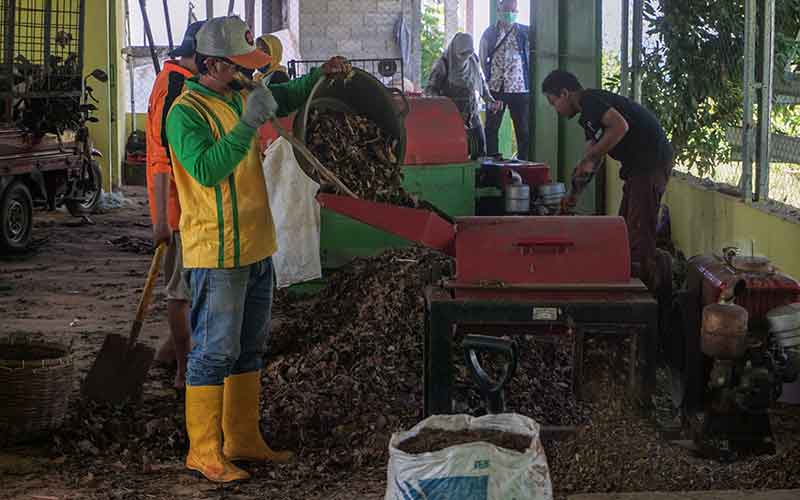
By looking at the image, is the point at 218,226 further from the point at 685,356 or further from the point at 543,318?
the point at 685,356

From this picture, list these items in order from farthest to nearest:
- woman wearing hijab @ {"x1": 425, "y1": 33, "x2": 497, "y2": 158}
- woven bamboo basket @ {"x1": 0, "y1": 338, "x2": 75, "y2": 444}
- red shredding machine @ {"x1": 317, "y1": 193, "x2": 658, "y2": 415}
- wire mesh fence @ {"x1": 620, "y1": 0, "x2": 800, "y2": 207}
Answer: woman wearing hijab @ {"x1": 425, "y1": 33, "x2": 497, "y2": 158} < wire mesh fence @ {"x1": 620, "y1": 0, "x2": 800, "y2": 207} < woven bamboo basket @ {"x1": 0, "y1": 338, "x2": 75, "y2": 444} < red shredding machine @ {"x1": 317, "y1": 193, "x2": 658, "y2": 415}

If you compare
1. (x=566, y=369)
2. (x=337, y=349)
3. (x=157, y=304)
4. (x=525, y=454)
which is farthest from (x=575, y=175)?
(x=525, y=454)

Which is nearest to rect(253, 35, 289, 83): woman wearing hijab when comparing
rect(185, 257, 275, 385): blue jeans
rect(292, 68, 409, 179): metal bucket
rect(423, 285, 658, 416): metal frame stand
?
rect(292, 68, 409, 179): metal bucket

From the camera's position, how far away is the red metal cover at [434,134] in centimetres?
923

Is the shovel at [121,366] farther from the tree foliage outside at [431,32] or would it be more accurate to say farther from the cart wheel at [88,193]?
the tree foliage outside at [431,32]

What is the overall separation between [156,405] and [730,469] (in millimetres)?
3019

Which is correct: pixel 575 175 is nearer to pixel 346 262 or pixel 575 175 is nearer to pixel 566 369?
pixel 566 369

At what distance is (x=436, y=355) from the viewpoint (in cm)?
501

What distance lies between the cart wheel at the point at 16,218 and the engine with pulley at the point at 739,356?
8114 mm

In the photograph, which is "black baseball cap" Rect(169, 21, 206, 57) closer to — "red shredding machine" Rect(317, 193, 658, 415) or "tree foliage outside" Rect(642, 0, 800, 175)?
"red shredding machine" Rect(317, 193, 658, 415)

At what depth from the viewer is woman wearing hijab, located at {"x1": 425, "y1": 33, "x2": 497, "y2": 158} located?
45.5ft

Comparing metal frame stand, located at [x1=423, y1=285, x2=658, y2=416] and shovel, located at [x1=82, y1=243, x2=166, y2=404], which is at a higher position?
metal frame stand, located at [x1=423, y1=285, x2=658, y2=416]

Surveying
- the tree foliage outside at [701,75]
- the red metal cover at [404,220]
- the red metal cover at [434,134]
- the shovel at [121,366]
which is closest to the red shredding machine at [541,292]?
the red metal cover at [404,220]

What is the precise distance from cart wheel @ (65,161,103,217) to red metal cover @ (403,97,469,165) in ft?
20.3
